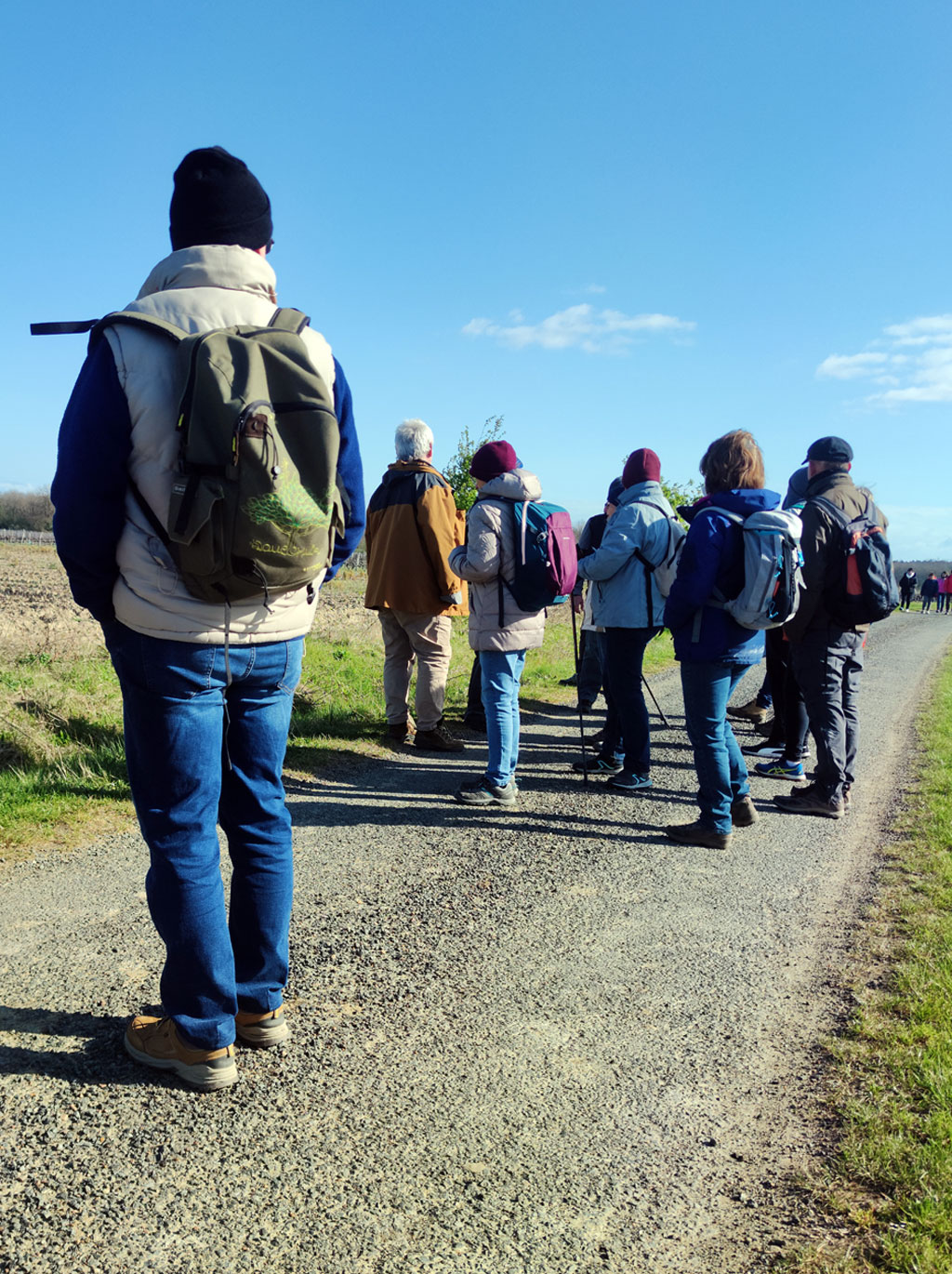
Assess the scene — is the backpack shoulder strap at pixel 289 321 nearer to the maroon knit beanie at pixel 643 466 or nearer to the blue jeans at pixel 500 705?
the blue jeans at pixel 500 705

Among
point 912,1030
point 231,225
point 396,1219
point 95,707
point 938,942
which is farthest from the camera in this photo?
point 95,707

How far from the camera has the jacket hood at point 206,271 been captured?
2.49 meters

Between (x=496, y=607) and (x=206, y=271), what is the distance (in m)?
3.17

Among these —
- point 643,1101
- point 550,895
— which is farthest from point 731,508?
point 643,1101

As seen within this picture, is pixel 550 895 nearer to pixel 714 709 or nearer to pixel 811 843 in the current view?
pixel 714 709

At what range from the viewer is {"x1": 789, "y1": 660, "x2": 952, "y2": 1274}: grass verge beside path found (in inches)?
82.5

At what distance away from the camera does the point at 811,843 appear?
5.34m

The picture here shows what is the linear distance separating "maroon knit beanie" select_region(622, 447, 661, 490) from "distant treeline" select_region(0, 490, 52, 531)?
89101mm

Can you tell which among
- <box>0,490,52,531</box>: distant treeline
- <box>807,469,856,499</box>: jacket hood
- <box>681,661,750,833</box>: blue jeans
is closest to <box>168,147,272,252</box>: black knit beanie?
<box>681,661,750,833</box>: blue jeans

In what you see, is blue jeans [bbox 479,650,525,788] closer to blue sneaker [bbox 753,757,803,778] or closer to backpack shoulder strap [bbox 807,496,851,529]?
backpack shoulder strap [bbox 807,496,851,529]

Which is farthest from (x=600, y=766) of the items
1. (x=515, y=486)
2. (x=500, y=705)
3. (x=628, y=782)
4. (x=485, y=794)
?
(x=515, y=486)

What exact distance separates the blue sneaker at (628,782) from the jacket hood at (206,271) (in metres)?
4.43

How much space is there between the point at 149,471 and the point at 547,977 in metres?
Result: 2.25

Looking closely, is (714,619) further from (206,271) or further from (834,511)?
(206,271)
